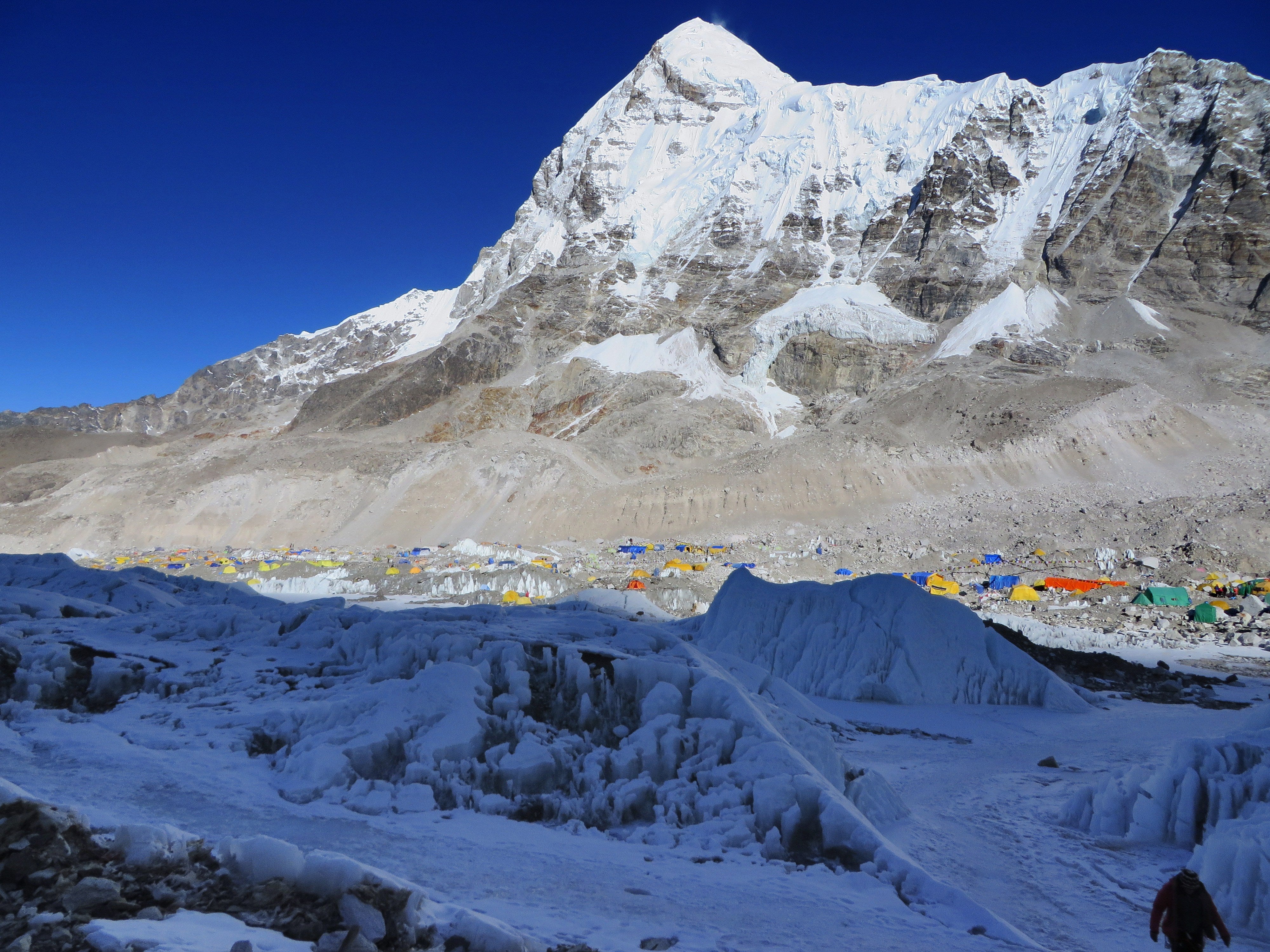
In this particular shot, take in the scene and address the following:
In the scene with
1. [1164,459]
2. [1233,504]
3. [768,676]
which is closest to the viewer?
[768,676]

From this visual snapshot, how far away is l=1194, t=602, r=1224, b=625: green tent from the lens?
85.9 ft

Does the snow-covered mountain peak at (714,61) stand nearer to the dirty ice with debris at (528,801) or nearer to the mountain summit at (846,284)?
the mountain summit at (846,284)

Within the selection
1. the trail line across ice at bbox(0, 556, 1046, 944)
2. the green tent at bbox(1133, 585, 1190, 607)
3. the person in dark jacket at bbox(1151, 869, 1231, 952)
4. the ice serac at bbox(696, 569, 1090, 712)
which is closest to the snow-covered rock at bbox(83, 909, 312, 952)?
the trail line across ice at bbox(0, 556, 1046, 944)

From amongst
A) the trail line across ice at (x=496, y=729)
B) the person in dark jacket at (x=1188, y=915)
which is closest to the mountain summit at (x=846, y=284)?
the trail line across ice at (x=496, y=729)

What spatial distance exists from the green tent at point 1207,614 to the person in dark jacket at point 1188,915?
25.9 meters

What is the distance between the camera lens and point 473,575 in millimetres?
36406

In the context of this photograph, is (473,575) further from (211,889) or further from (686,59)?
(686,59)

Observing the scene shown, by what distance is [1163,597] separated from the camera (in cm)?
2853

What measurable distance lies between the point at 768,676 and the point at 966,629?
7.72m

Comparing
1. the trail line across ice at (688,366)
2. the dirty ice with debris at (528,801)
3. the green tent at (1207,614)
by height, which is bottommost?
the dirty ice with debris at (528,801)

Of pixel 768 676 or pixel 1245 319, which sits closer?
pixel 768 676

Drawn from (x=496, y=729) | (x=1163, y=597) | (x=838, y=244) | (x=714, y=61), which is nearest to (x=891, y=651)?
(x=496, y=729)

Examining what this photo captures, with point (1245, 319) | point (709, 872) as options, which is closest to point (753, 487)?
point (709, 872)

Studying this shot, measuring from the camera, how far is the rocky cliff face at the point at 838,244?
79.2m
